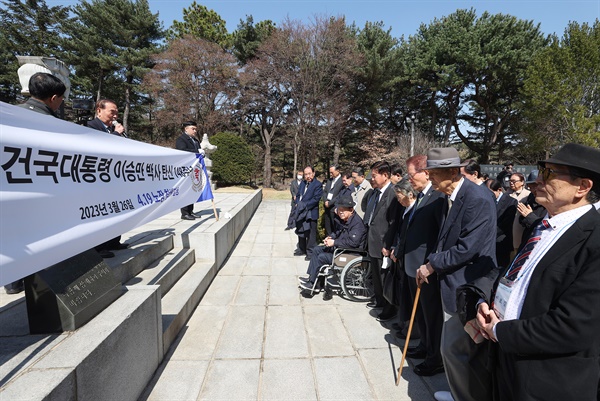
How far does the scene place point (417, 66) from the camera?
76.9ft

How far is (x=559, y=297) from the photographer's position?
1.30 m

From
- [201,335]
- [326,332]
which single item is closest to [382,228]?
[326,332]

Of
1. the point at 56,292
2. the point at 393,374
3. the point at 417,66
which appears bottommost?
the point at 393,374

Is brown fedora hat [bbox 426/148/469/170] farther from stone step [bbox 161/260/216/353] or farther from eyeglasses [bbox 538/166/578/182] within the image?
stone step [bbox 161/260/216/353]

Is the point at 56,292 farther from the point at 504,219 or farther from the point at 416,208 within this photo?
the point at 504,219

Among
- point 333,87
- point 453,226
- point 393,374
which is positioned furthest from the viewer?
point 333,87

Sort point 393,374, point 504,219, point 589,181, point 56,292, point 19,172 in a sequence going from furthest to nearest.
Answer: point 504,219
point 393,374
point 56,292
point 19,172
point 589,181

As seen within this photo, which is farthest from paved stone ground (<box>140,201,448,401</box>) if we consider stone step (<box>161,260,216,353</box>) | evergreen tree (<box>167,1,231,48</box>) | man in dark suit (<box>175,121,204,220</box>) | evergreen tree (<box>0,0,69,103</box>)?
evergreen tree (<box>0,0,69,103</box>)

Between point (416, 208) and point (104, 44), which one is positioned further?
point (104, 44)

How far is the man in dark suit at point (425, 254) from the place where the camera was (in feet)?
8.96

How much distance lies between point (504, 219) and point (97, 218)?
194 inches

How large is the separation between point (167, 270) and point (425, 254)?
3083 mm

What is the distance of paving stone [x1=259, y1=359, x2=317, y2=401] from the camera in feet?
8.18

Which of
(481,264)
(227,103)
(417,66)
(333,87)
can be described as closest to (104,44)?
(227,103)
